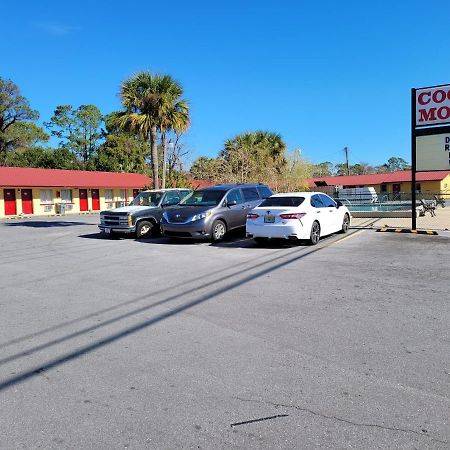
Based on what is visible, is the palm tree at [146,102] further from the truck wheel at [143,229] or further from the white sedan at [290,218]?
the white sedan at [290,218]

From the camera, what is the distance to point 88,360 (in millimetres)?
4297

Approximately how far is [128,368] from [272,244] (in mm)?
9173

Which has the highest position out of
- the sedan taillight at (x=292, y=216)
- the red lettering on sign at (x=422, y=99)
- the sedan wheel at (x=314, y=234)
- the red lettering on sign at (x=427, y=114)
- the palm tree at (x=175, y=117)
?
the palm tree at (x=175, y=117)

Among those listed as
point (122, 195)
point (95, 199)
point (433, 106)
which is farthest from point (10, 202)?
point (433, 106)

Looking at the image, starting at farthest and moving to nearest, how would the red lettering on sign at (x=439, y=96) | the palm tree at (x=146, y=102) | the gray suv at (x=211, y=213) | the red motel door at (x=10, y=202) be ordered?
the red motel door at (x=10, y=202)
the palm tree at (x=146, y=102)
the red lettering on sign at (x=439, y=96)
the gray suv at (x=211, y=213)

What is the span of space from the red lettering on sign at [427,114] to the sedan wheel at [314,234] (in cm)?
614

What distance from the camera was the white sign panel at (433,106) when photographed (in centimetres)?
1465

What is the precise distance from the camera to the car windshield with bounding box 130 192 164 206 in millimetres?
16078

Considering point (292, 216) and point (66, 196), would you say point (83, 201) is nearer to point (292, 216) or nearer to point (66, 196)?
point (66, 196)

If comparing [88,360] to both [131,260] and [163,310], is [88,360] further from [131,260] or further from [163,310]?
[131,260]

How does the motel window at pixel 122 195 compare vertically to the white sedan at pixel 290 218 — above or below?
above

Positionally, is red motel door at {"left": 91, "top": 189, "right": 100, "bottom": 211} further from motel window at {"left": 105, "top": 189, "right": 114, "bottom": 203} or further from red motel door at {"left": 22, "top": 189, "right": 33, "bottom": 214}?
red motel door at {"left": 22, "top": 189, "right": 33, "bottom": 214}

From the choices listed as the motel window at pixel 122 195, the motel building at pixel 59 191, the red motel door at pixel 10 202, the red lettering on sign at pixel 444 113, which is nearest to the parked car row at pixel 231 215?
the red lettering on sign at pixel 444 113

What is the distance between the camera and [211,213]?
13070 millimetres
